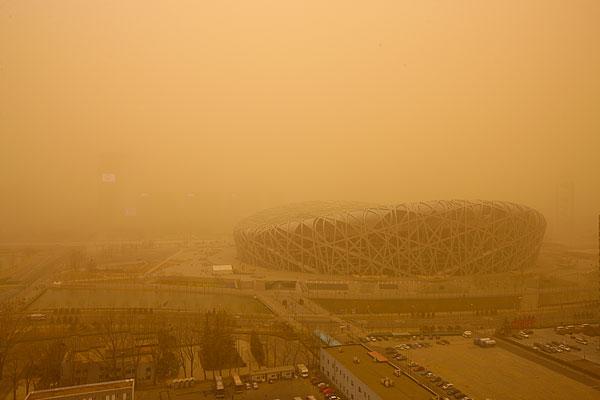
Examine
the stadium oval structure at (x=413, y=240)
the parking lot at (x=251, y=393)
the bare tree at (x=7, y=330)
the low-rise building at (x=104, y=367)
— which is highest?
the stadium oval structure at (x=413, y=240)

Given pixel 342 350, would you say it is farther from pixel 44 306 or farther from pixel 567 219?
pixel 567 219

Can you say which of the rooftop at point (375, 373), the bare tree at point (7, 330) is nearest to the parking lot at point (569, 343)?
the rooftop at point (375, 373)

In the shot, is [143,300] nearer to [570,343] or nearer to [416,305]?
[416,305]

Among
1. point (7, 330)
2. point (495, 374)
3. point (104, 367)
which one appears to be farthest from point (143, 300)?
point (495, 374)

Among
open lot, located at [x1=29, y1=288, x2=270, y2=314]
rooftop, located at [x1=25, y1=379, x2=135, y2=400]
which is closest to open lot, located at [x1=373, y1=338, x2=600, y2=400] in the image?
rooftop, located at [x1=25, y1=379, x2=135, y2=400]

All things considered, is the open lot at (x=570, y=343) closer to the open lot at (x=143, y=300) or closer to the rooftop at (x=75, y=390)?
the open lot at (x=143, y=300)
